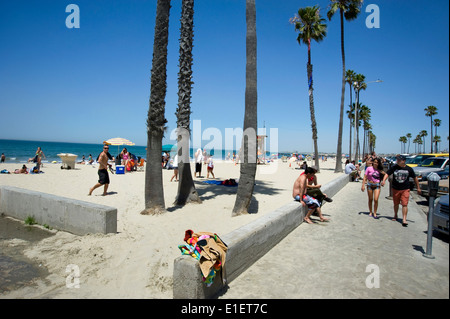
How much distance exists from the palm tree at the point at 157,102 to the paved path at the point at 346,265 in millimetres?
3848

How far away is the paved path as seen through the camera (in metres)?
2.63

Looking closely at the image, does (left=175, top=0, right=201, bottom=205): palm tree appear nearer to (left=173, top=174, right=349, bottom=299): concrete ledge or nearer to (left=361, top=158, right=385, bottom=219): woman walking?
(left=173, top=174, right=349, bottom=299): concrete ledge

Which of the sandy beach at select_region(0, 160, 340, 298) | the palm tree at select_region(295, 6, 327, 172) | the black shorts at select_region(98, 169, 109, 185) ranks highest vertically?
the palm tree at select_region(295, 6, 327, 172)

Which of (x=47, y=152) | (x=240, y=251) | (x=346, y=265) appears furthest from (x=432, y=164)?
(x=47, y=152)

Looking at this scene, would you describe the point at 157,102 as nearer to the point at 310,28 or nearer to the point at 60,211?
the point at 60,211

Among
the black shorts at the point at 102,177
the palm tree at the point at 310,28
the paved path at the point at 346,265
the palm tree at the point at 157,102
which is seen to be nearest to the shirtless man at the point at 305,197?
the paved path at the point at 346,265

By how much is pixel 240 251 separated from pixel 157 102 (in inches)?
194

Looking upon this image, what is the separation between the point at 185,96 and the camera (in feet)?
29.1

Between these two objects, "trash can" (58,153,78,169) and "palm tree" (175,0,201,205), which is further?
"trash can" (58,153,78,169)

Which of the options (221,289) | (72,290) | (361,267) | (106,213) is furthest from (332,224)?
(72,290)

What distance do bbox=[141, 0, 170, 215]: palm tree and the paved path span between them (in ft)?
12.6

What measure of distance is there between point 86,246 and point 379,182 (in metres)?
7.48

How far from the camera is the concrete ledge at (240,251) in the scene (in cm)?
321

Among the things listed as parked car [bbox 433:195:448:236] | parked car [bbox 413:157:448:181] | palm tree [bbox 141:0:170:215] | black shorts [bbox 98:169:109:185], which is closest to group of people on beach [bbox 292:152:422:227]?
parked car [bbox 433:195:448:236]
